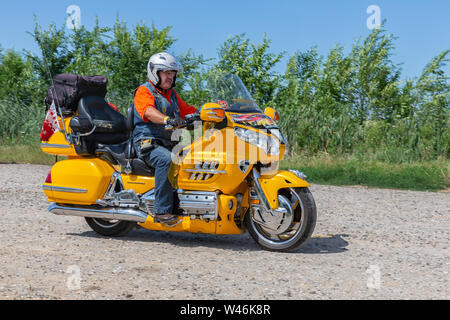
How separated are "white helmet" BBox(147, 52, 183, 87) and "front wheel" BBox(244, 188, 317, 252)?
1.90 metres

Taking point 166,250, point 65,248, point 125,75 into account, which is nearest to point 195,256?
point 166,250

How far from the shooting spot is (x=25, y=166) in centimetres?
1750

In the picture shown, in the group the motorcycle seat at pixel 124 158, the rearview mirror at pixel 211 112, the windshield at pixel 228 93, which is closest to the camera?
the rearview mirror at pixel 211 112

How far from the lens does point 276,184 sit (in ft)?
21.1

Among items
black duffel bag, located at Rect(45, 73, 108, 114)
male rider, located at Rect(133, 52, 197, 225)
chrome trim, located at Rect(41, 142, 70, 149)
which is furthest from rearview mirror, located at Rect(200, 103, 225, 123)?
chrome trim, located at Rect(41, 142, 70, 149)

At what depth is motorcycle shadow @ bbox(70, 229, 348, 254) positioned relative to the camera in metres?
7.04

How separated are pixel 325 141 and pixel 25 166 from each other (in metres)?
9.47

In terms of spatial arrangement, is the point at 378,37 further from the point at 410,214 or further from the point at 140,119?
the point at 140,119

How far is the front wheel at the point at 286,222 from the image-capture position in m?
6.43

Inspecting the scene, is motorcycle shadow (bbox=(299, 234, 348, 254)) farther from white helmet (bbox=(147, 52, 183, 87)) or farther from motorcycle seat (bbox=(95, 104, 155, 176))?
white helmet (bbox=(147, 52, 183, 87))

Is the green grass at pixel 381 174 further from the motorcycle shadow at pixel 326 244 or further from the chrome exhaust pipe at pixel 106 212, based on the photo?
the chrome exhaust pipe at pixel 106 212

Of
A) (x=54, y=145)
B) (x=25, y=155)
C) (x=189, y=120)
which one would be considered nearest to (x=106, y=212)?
(x=54, y=145)

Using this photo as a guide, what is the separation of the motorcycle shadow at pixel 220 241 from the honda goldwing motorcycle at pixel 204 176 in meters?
0.24

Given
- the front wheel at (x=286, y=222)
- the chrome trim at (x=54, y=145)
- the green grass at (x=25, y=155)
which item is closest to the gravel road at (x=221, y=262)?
the front wheel at (x=286, y=222)
